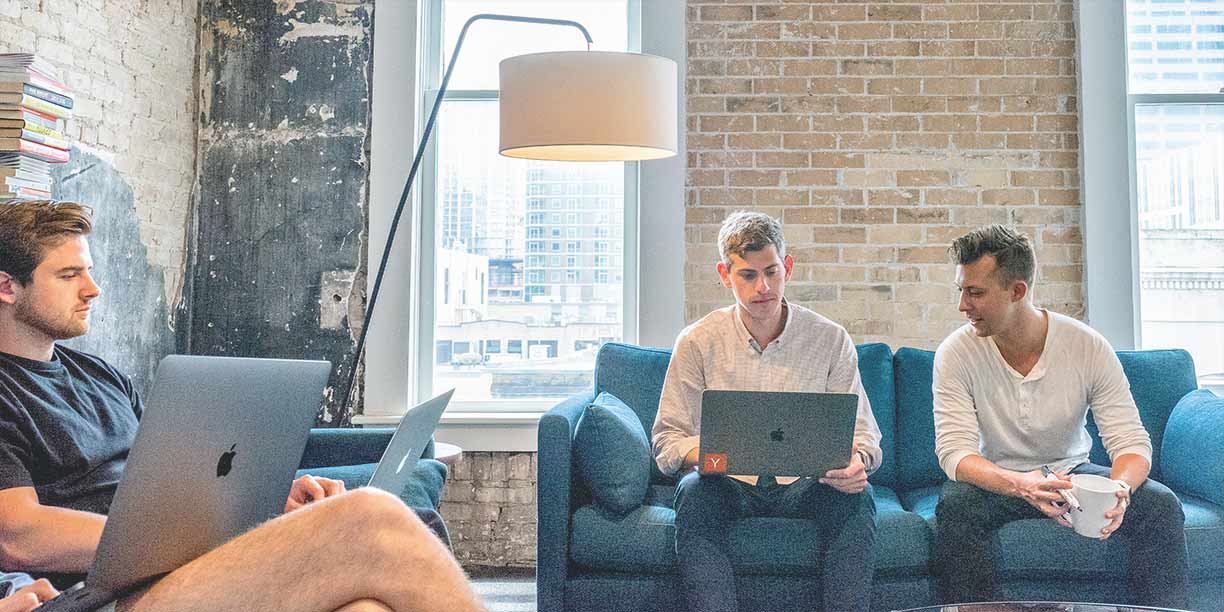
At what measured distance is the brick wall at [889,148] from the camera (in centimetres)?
379

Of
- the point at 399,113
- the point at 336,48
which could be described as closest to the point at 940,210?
the point at 399,113

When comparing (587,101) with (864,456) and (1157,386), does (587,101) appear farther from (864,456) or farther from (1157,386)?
(1157,386)

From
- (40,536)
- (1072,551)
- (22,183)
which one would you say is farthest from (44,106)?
(1072,551)

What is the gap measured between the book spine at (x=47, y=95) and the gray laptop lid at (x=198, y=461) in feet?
4.75

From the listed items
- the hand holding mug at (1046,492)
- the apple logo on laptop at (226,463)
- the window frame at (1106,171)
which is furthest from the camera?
the window frame at (1106,171)

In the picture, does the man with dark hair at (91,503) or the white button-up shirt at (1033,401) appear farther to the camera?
the white button-up shirt at (1033,401)

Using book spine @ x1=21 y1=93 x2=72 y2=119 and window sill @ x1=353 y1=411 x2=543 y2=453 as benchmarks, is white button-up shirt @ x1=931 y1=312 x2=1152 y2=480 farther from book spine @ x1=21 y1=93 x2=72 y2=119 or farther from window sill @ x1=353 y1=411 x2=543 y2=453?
book spine @ x1=21 y1=93 x2=72 y2=119

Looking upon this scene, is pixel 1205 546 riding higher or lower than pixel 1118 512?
lower

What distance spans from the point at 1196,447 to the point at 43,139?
3268mm

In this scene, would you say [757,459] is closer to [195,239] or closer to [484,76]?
[484,76]

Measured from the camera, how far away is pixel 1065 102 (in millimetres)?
3799

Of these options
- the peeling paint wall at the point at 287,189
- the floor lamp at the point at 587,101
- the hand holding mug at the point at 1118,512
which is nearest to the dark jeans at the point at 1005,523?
the hand holding mug at the point at 1118,512

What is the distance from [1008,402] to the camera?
8.91 ft

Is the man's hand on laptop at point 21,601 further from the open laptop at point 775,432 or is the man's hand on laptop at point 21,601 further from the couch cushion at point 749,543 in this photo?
the couch cushion at point 749,543
